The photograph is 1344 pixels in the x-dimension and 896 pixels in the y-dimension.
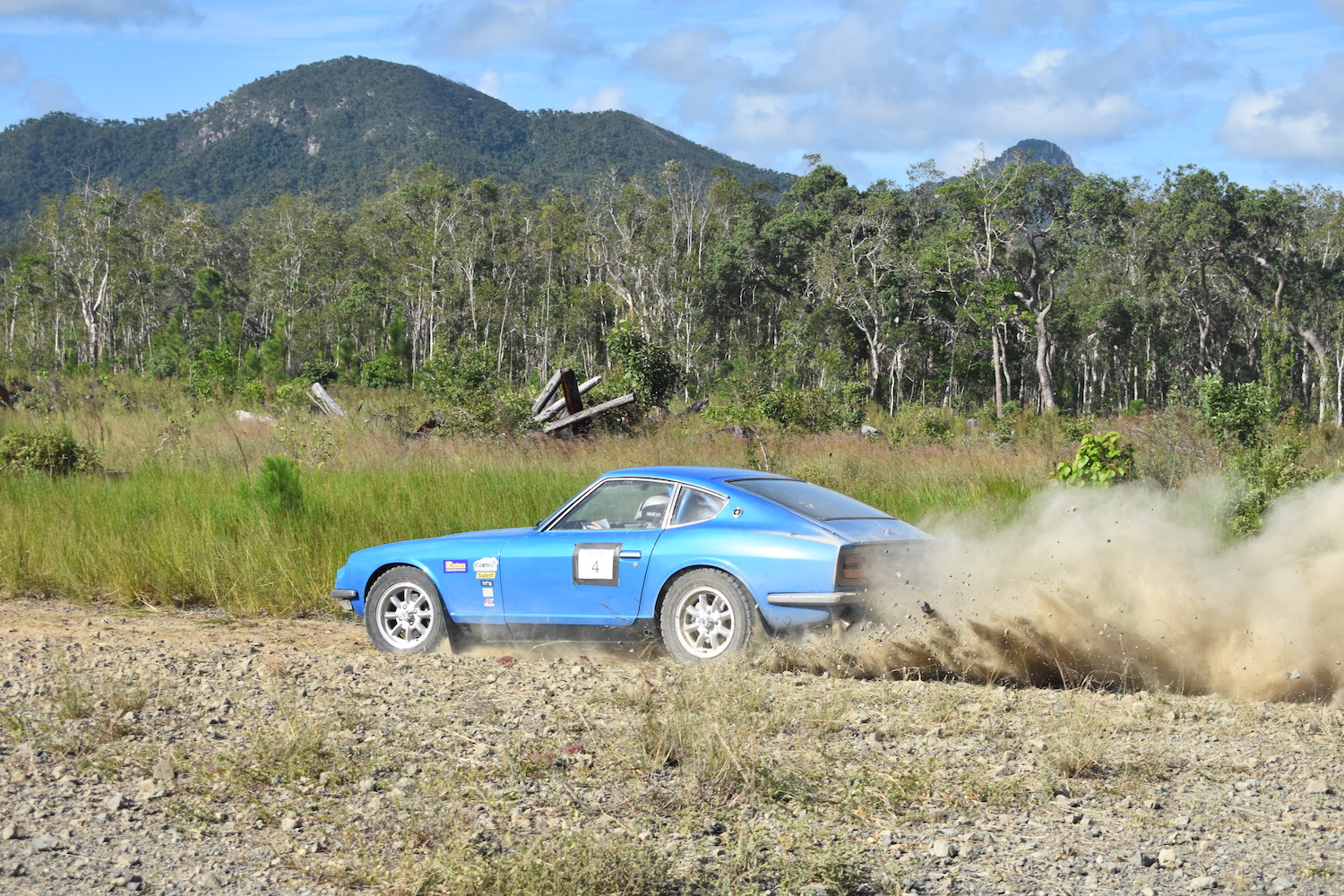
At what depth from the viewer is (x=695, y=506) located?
809 centimetres

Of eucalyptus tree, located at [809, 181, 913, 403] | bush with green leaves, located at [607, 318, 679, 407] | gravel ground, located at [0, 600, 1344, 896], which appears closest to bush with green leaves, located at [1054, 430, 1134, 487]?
gravel ground, located at [0, 600, 1344, 896]

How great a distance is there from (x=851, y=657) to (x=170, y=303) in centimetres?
8654

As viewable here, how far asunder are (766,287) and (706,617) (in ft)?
221

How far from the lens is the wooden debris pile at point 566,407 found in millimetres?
22484

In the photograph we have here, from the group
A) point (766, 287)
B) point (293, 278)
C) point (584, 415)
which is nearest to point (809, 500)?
point (584, 415)

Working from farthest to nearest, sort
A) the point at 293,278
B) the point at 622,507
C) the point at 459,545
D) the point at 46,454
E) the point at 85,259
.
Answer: the point at 293,278, the point at 85,259, the point at 46,454, the point at 459,545, the point at 622,507

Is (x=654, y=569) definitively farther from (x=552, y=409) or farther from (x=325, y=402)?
(x=325, y=402)

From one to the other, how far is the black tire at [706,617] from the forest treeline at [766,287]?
40.4m

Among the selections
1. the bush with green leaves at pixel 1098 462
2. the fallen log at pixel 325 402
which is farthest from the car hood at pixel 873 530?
the fallen log at pixel 325 402

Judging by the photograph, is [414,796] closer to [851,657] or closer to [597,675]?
[597,675]

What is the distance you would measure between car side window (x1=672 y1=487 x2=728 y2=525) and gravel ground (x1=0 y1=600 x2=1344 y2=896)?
1.10 metres

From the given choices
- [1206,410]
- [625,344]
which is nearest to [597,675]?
[1206,410]

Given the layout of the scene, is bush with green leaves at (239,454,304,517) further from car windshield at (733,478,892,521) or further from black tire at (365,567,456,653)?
car windshield at (733,478,892,521)

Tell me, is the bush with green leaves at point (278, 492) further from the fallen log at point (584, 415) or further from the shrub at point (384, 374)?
the shrub at point (384, 374)
